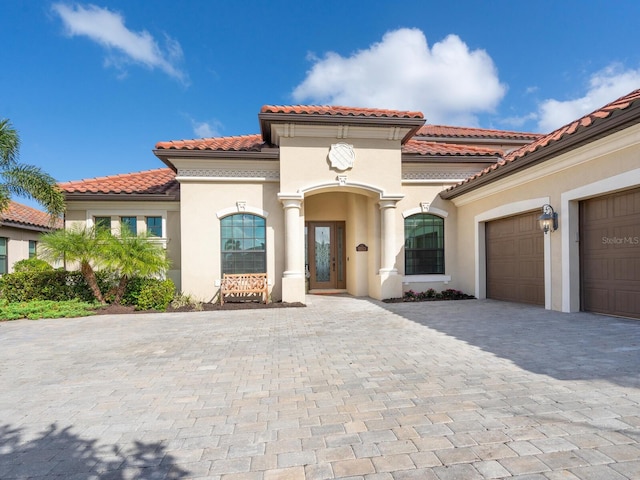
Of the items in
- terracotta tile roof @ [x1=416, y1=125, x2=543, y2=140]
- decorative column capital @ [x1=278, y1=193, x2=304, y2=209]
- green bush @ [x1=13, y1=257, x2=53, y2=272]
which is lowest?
A: green bush @ [x1=13, y1=257, x2=53, y2=272]

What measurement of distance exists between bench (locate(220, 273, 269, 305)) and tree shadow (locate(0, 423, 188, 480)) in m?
7.12

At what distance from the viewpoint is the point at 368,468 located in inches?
89.8

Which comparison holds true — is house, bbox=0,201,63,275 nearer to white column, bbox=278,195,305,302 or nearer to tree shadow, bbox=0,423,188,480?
white column, bbox=278,195,305,302

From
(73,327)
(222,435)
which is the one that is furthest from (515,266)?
(73,327)

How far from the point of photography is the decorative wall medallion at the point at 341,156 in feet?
34.7

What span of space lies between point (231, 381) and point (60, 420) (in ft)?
5.17

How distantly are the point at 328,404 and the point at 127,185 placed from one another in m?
11.9

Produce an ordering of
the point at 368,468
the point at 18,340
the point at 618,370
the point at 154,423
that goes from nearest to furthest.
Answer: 1. the point at 368,468
2. the point at 154,423
3. the point at 618,370
4. the point at 18,340

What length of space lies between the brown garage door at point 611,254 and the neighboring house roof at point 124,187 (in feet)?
38.0

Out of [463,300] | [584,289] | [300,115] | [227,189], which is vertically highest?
[300,115]

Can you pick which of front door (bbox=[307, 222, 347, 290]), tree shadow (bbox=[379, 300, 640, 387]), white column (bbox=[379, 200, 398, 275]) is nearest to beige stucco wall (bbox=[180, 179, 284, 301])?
front door (bbox=[307, 222, 347, 290])

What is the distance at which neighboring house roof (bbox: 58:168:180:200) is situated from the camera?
1145 cm

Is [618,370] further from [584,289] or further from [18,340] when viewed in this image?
[18,340]

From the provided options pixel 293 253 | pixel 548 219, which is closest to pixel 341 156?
pixel 293 253
